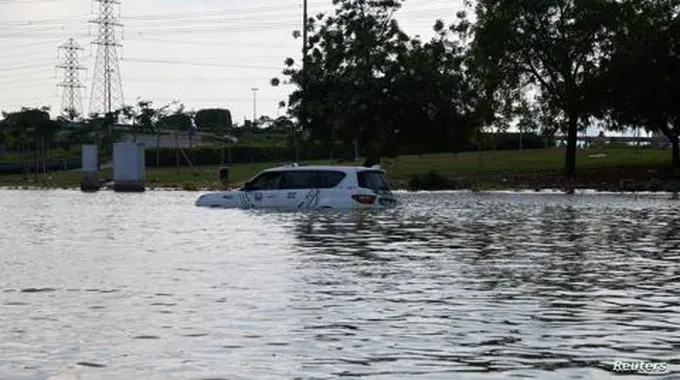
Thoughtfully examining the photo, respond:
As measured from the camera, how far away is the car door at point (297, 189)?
3506cm

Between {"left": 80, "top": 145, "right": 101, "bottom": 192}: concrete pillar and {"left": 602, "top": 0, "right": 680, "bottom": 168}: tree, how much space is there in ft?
92.9

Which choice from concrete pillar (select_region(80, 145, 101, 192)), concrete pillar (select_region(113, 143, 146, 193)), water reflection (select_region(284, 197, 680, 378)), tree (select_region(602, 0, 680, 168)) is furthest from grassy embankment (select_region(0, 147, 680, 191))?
water reflection (select_region(284, 197, 680, 378))

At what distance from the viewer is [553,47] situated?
65000mm

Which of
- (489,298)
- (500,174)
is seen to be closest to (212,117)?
(500,174)

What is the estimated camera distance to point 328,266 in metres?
17.7

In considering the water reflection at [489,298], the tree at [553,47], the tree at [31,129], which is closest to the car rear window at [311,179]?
the water reflection at [489,298]

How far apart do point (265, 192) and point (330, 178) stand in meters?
2.32

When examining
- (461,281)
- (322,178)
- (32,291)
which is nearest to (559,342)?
(461,281)

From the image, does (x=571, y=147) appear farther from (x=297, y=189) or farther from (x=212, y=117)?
(x=212, y=117)

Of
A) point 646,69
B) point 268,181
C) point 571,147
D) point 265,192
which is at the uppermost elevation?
point 646,69

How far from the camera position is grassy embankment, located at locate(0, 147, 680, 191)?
2360 inches

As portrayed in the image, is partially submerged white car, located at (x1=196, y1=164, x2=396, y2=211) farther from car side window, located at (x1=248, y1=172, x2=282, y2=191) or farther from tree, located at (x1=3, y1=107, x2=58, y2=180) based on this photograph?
tree, located at (x1=3, y1=107, x2=58, y2=180)

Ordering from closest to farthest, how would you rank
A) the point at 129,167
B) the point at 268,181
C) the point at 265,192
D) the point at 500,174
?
the point at 265,192 → the point at 268,181 → the point at 129,167 → the point at 500,174

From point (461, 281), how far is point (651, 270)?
3498mm
